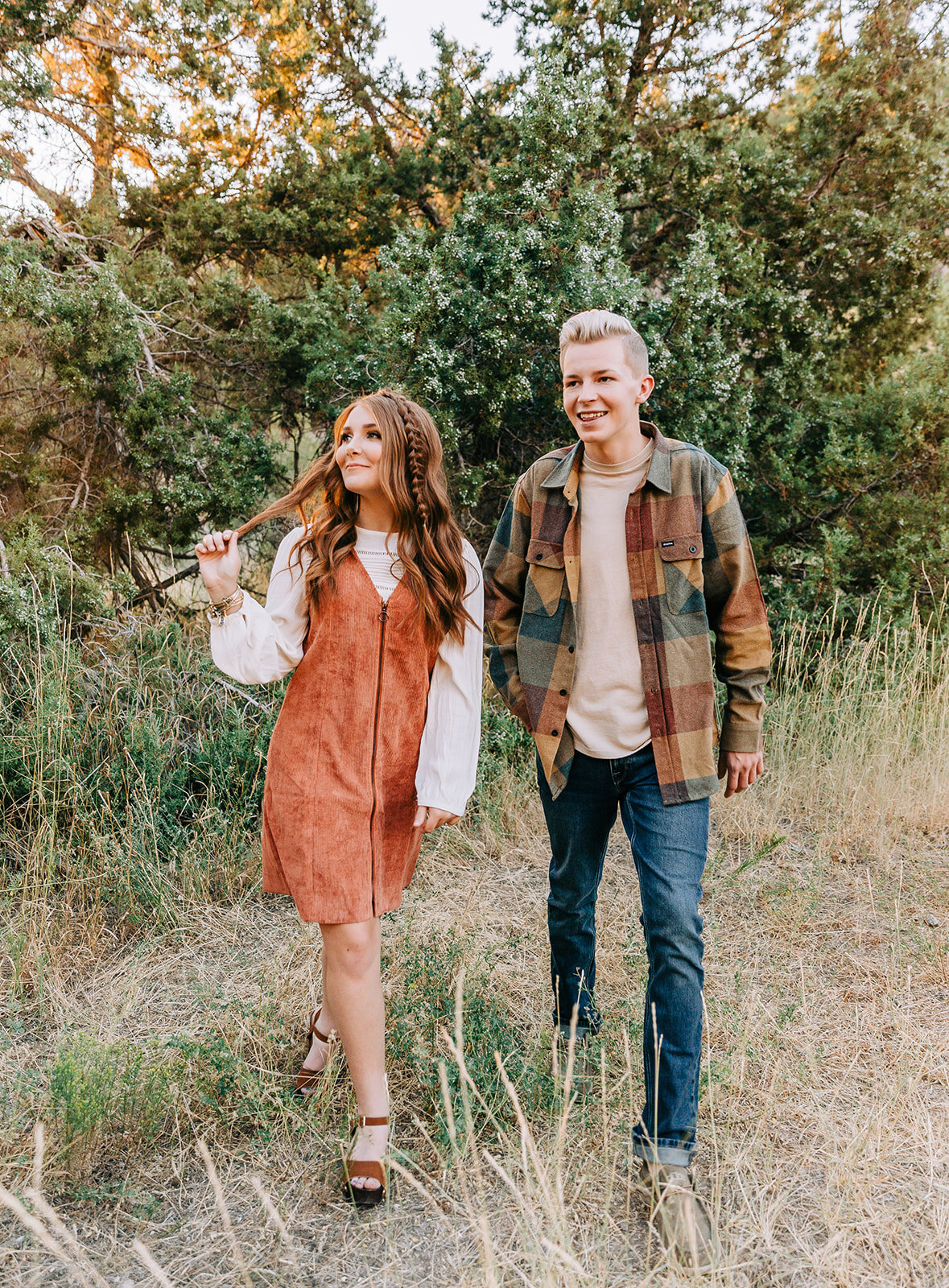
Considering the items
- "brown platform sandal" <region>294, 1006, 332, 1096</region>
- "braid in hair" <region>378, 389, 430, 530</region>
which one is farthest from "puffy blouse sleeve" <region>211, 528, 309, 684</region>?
"brown platform sandal" <region>294, 1006, 332, 1096</region>

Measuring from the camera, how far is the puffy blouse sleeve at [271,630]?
2092 mm

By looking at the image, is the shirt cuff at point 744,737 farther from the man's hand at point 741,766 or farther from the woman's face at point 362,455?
the woman's face at point 362,455

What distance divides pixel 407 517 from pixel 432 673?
431 mm

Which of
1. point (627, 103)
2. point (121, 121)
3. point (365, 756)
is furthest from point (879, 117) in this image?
point (365, 756)

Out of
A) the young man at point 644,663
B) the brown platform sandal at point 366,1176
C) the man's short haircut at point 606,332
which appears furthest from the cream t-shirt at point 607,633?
the brown platform sandal at point 366,1176

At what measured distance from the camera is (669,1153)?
6.72 feet

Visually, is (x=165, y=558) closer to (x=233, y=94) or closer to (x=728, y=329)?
(x=233, y=94)

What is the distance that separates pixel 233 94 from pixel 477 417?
9.56ft

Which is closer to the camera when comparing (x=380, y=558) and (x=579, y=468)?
(x=380, y=558)

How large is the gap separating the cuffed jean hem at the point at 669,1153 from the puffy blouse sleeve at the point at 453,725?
92 centimetres

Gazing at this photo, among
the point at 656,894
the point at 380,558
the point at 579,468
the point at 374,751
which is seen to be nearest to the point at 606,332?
the point at 579,468

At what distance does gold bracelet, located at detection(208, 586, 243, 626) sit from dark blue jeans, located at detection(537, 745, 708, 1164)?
995mm

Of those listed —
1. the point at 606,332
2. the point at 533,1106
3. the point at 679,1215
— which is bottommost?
the point at 533,1106

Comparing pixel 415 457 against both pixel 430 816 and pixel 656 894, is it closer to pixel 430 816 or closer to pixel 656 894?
pixel 430 816
